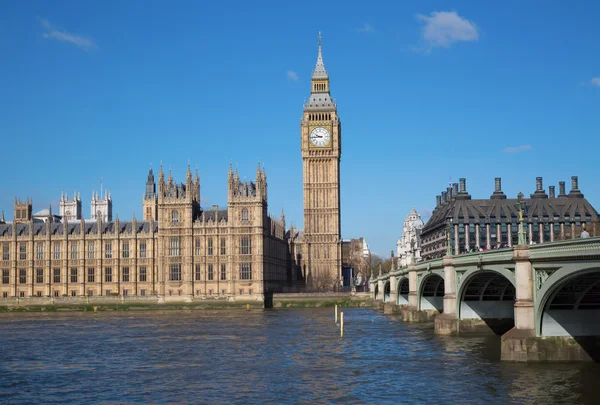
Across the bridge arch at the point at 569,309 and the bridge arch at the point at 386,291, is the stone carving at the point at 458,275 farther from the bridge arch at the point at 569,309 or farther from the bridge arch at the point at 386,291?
the bridge arch at the point at 386,291

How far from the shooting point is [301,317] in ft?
350

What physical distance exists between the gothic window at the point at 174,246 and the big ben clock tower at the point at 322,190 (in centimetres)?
3454

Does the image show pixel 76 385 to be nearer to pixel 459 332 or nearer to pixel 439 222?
pixel 459 332

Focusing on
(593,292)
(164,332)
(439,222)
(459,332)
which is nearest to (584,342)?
(593,292)

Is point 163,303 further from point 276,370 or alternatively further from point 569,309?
point 569,309

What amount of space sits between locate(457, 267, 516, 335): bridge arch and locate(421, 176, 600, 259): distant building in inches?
3035

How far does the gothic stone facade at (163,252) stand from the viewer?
139250 mm

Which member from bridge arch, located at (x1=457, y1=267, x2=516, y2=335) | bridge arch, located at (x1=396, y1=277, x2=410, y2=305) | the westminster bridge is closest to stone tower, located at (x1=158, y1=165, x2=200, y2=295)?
bridge arch, located at (x1=396, y1=277, x2=410, y2=305)

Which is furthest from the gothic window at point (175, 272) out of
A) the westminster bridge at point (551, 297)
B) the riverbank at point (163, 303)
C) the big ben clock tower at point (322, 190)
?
the westminster bridge at point (551, 297)

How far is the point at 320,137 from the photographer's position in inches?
6811

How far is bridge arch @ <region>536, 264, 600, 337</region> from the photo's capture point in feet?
147

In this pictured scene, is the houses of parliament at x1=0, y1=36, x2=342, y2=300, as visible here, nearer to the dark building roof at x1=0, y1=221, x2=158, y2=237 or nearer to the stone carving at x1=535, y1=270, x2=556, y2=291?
the dark building roof at x1=0, y1=221, x2=158, y2=237

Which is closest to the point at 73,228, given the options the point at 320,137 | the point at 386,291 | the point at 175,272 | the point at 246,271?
the point at 175,272

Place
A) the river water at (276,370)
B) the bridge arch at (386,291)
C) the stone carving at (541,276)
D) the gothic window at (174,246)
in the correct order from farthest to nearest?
the gothic window at (174,246), the bridge arch at (386,291), the stone carving at (541,276), the river water at (276,370)
